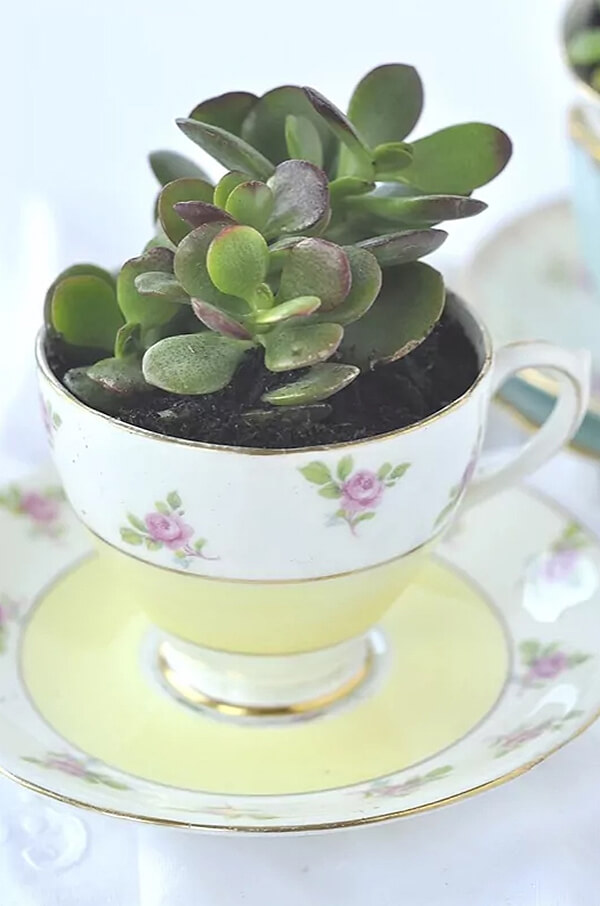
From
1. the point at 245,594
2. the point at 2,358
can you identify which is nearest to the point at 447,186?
the point at 245,594

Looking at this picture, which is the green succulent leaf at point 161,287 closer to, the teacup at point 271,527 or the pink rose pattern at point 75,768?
the teacup at point 271,527

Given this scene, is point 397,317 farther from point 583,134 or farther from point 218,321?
point 583,134

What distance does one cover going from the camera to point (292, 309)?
0.49 m

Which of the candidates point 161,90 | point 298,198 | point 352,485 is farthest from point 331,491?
point 161,90

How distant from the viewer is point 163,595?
58 cm

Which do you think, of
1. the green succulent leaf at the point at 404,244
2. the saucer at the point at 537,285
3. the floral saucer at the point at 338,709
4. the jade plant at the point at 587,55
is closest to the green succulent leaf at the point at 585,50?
the jade plant at the point at 587,55

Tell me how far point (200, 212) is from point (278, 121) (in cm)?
10

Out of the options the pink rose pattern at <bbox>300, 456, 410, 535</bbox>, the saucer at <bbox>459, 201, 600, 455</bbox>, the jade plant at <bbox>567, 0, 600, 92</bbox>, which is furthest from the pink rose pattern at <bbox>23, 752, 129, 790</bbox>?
the jade plant at <bbox>567, 0, 600, 92</bbox>

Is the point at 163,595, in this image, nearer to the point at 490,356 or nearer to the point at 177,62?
the point at 490,356

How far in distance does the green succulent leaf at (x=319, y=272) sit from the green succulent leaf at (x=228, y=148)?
5 cm

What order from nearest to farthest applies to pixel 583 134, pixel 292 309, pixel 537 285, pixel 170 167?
pixel 292 309 < pixel 170 167 < pixel 583 134 < pixel 537 285

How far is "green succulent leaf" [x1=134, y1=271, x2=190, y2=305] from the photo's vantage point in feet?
1.70

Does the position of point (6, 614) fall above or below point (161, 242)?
below

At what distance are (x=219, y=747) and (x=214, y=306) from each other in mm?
189
